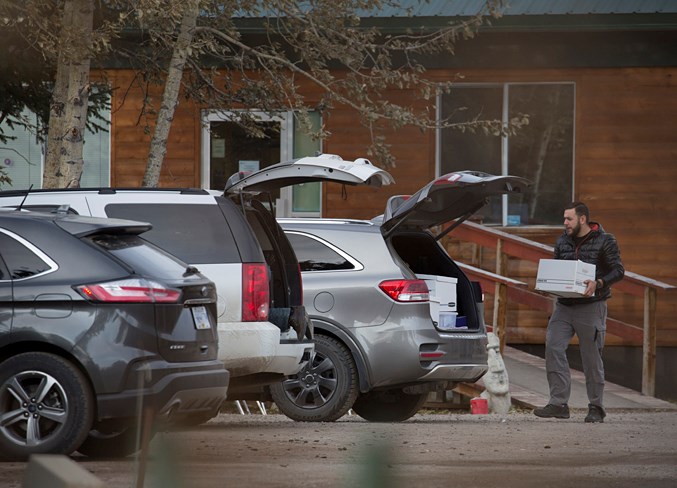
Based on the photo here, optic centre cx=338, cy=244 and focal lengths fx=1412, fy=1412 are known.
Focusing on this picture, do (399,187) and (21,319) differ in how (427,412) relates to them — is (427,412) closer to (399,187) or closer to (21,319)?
(399,187)

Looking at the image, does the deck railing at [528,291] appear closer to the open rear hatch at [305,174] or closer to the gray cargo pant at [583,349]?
the gray cargo pant at [583,349]

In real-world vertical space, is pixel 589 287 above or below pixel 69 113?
below

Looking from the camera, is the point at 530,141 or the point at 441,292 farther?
the point at 530,141

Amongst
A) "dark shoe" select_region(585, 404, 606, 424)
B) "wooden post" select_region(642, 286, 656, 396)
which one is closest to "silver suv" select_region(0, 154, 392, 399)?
"dark shoe" select_region(585, 404, 606, 424)

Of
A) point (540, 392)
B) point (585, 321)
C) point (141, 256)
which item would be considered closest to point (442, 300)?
point (585, 321)

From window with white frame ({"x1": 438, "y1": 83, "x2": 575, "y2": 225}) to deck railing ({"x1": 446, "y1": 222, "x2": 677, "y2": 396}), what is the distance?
157 cm

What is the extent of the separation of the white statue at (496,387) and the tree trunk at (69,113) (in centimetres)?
464

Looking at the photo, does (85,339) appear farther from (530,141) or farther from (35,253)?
(530,141)

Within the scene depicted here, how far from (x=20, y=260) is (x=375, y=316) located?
12.8 feet

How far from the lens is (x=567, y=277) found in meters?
12.2

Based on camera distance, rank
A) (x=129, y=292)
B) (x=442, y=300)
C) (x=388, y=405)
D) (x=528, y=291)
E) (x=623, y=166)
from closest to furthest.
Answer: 1. (x=129, y=292)
2. (x=442, y=300)
3. (x=388, y=405)
4. (x=528, y=291)
5. (x=623, y=166)

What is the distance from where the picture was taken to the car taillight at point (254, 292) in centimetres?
946

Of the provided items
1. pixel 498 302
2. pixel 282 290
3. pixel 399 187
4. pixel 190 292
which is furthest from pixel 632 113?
pixel 190 292

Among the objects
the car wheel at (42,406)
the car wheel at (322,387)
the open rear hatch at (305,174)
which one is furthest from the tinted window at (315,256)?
the car wheel at (42,406)
